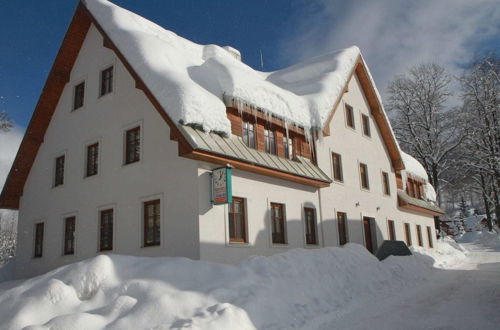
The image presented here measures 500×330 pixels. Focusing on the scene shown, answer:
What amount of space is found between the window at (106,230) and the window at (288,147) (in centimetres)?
611

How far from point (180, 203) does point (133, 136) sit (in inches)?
132

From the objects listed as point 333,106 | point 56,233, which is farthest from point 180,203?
point 333,106

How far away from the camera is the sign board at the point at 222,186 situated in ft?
35.5

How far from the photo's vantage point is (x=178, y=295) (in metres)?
7.33

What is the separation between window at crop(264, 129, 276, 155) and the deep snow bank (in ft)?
16.0

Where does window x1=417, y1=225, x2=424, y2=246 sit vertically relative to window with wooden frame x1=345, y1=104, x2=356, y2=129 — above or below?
below

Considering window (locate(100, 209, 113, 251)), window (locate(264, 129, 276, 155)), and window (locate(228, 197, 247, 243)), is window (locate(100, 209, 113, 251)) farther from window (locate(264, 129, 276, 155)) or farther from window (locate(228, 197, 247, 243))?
window (locate(264, 129, 276, 155))

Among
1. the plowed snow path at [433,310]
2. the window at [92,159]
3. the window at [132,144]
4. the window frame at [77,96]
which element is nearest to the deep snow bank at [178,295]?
the plowed snow path at [433,310]

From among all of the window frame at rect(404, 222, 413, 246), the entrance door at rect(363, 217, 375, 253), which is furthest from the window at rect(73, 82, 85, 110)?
the window frame at rect(404, 222, 413, 246)

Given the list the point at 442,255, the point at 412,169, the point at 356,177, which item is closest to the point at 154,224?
the point at 356,177

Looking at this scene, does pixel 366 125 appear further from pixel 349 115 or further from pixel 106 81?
pixel 106 81

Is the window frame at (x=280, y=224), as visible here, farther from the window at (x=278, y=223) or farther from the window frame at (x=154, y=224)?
the window frame at (x=154, y=224)

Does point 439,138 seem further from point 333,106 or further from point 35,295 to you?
point 35,295

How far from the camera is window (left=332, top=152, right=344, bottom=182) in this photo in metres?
17.6
